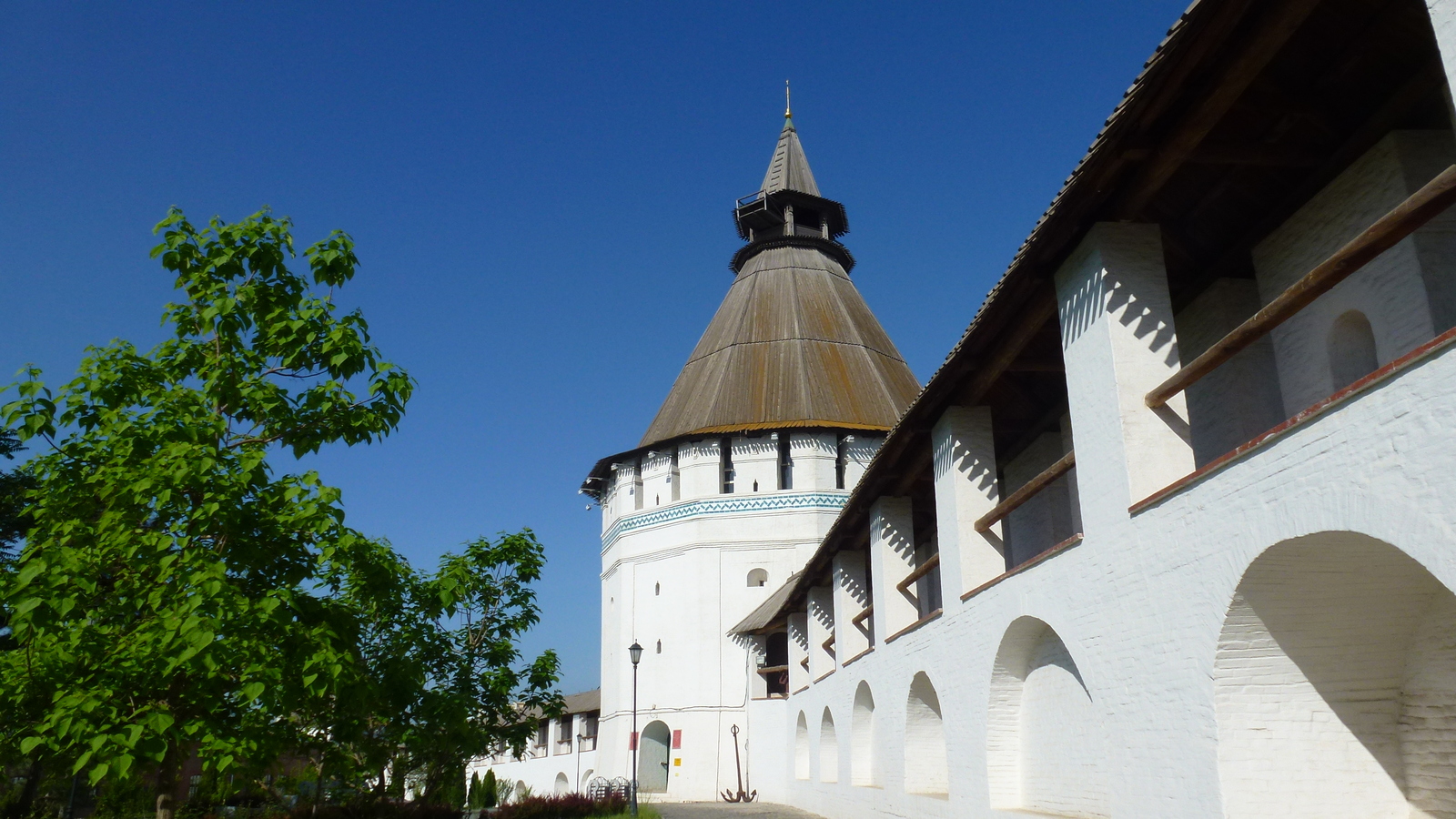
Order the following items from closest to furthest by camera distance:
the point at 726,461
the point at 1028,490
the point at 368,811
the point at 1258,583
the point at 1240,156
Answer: the point at 1258,583 → the point at 1240,156 → the point at 1028,490 → the point at 368,811 → the point at 726,461

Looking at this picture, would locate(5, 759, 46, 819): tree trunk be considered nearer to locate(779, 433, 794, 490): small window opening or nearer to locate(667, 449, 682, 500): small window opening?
locate(667, 449, 682, 500): small window opening

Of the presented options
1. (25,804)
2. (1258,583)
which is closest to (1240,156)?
(1258,583)

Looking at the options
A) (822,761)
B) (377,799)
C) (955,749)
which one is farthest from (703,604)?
(955,749)

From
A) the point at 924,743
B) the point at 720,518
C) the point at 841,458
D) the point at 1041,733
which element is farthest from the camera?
the point at 841,458

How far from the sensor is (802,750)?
23.5m

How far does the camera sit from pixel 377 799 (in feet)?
46.5

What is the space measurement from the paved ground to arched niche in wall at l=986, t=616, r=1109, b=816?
9.36m

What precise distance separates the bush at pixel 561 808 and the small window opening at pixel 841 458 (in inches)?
456

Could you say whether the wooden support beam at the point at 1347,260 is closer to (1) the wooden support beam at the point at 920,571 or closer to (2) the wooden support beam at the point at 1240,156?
(2) the wooden support beam at the point at 1240,156

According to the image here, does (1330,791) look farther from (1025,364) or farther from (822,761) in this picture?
(822,761)

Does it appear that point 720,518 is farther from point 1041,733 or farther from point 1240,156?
point 1240,156

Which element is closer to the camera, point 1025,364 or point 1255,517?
point 1255,517

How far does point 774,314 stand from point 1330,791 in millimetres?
28986

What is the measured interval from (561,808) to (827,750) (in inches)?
204
